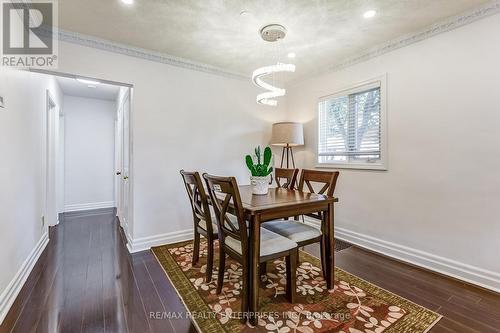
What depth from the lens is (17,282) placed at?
6.57 ft

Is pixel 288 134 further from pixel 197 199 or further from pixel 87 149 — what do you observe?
pixel 87 149

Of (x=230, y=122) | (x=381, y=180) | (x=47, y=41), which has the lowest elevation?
(x=381, y=180)

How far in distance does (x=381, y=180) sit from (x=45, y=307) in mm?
3470

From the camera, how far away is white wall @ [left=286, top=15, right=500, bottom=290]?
7.00 ft

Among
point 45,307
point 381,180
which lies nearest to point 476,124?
point 381,180

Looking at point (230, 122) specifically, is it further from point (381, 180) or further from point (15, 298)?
point (15, 298)

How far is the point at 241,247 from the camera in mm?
1718

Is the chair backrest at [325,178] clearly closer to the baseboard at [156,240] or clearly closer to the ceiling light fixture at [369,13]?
the ceiling light fixture at [369,13]

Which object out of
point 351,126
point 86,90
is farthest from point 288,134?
point 86,90

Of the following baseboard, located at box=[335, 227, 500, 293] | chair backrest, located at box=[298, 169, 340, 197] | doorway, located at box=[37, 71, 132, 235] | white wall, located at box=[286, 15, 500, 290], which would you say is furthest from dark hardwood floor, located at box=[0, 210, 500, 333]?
doorway, located at box=[37, 71, 132, 235]

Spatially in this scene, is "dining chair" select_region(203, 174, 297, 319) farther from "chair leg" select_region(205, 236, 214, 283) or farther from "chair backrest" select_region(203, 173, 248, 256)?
"chair leg" select_region(205, 236, 214, 283)

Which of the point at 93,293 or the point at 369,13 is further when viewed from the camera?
the point at 369,13

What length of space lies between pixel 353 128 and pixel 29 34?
3813 millimetres

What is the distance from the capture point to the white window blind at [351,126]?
3.04 meters
